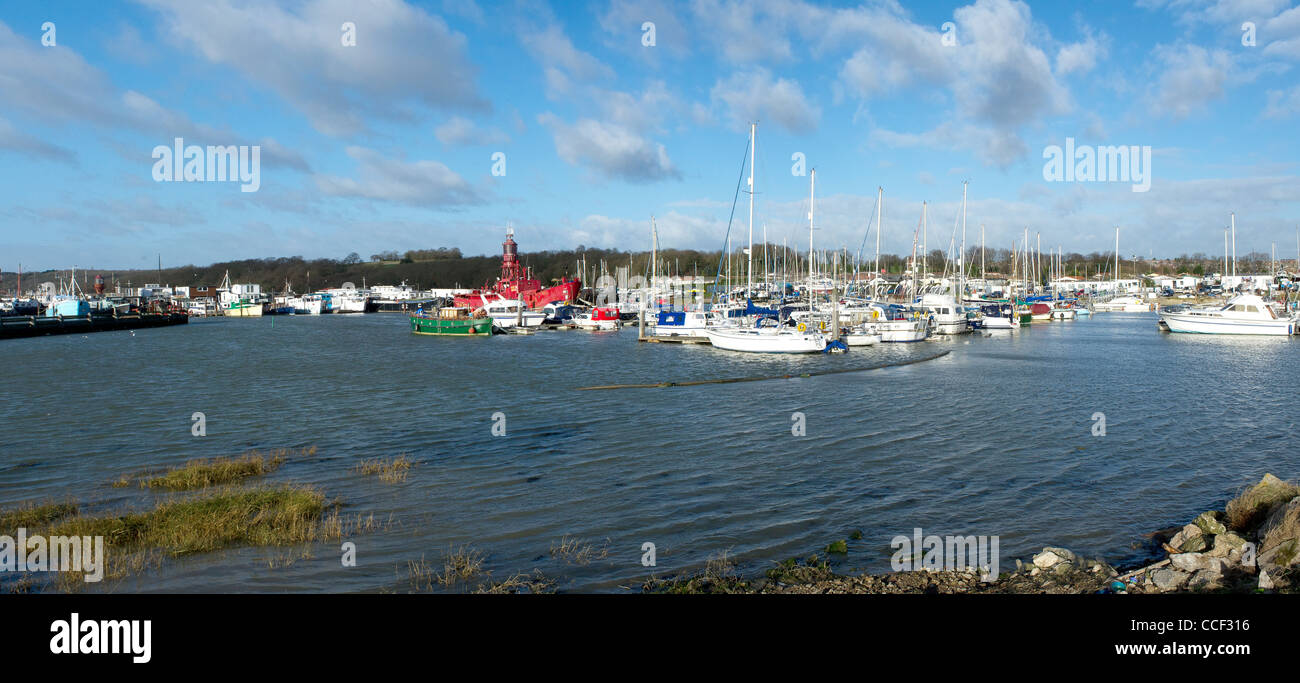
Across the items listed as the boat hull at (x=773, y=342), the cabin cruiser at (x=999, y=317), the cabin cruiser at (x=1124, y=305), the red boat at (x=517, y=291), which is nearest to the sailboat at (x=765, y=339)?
the boat hull at (x=773, y=342)

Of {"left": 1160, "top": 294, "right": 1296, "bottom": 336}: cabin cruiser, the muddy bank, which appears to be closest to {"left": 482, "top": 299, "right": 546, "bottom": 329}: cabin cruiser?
{"left": 1160, "top": 294, "right": 1296, "bottom": 336}: cabin cruiser

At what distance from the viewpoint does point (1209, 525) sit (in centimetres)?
1276

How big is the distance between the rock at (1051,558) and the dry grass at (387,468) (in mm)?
13787

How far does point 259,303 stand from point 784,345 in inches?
5343

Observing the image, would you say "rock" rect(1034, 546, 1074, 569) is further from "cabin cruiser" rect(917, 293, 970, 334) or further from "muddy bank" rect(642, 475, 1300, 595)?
"cabin cruiser" rect(917, 293, 970, 334)

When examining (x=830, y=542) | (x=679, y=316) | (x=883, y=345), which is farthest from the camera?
(x=679, y=316)

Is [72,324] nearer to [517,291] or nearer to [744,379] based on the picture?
[517,291]

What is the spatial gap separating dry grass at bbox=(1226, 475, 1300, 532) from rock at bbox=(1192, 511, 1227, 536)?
35 cm

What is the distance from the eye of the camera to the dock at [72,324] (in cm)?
8071

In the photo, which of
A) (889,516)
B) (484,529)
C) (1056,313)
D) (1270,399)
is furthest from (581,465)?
(1056,313)

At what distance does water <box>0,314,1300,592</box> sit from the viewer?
13352mm

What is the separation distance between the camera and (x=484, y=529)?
1417 cm

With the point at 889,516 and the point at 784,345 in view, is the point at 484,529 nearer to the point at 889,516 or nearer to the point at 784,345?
the point at 889,516
